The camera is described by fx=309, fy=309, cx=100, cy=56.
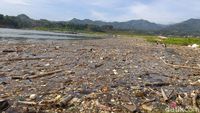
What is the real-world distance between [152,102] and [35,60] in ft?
52.6

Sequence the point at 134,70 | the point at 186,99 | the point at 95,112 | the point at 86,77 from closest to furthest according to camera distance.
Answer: the point at 95,112
the point at 186,99
the point at 86,77
the point at 134,70

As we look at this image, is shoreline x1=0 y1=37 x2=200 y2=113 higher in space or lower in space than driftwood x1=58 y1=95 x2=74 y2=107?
lower

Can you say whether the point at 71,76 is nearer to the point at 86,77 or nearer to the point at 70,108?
the point at 86,77

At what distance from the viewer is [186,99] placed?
1402 centimetres

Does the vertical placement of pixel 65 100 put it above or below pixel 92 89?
above

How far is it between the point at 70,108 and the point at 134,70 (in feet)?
35.5

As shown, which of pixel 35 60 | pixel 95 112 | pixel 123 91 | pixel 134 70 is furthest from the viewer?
pixel 35 60

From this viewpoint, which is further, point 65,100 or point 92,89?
point 92,89

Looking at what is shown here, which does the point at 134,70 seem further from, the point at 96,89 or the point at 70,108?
the point at 70,108

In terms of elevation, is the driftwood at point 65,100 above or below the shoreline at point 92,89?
above

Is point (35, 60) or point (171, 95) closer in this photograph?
point (171, 95)

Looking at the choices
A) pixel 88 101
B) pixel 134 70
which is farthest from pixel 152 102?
pixel 134 70

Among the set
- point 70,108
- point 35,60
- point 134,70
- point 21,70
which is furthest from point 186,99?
point 35,60

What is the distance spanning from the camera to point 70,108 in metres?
12.2
